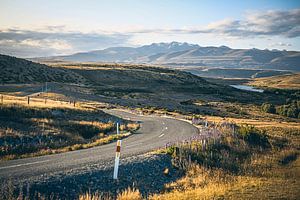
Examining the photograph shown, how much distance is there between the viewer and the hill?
103m

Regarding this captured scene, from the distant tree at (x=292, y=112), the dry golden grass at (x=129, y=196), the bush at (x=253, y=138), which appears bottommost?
the distant tree at (x=292, y=112)

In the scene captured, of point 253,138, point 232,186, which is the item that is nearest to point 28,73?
point 253,138

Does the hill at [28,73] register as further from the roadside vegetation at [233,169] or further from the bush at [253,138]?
the roadside vegetation at [233,169]

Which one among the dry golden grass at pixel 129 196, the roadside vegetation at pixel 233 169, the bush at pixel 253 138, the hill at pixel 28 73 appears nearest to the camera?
the dry golden grass at pixel 129 196

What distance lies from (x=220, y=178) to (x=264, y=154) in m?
8.64

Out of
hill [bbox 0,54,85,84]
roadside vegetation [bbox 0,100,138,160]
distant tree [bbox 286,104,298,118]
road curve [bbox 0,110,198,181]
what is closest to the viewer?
road curve [bbox 0,110,198,181]

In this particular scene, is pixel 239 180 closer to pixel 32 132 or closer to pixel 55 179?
pixel 55 179

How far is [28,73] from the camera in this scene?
11306cm

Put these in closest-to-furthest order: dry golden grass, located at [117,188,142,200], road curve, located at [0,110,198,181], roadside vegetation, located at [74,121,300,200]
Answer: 1. dry golden grass, located at [117,188,142,200]
2. roadside vegetation, located at [74,121,300,200]
3. road curve, located at [0,110,198,181]

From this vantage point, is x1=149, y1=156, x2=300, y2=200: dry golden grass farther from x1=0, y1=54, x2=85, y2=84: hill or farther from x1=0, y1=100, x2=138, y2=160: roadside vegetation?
x1=0, y1=54, x2=85, y2=84: hill

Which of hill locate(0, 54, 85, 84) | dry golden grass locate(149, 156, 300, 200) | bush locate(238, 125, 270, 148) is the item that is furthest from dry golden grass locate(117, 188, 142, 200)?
hill locate(0, 54, 85, 84)

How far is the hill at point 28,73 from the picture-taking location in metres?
103

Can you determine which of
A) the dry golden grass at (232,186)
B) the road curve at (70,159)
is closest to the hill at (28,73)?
the road curve at (70,159)

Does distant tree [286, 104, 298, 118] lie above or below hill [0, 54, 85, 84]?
below
